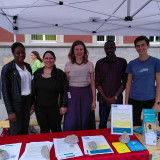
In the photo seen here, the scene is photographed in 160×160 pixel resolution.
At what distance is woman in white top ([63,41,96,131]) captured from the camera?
1970mm

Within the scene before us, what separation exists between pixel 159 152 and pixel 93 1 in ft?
7.34

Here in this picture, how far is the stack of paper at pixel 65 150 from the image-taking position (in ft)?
3.60

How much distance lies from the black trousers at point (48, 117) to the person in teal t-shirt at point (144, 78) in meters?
1.04

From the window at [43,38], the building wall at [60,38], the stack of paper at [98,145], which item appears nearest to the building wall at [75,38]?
the building wall at [60,38]

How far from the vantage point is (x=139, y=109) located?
6.43 feet

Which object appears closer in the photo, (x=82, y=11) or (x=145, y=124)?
(x=145, y=124)

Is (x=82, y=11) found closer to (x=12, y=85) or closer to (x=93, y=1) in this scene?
(x=93, y=1)

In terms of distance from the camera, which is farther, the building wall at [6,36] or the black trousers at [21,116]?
the building wall at [6,36]

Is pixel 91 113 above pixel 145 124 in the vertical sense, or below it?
below

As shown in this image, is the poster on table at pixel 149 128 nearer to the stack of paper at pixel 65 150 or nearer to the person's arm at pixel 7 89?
the stack of paper at pixel 65 150

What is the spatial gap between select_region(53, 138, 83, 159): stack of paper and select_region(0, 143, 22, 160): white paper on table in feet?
0.96

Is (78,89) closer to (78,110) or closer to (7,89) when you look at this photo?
(78,110)

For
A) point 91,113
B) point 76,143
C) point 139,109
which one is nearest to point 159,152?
point 76,143

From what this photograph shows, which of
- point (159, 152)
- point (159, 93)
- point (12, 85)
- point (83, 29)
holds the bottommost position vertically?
point (159, 152)
